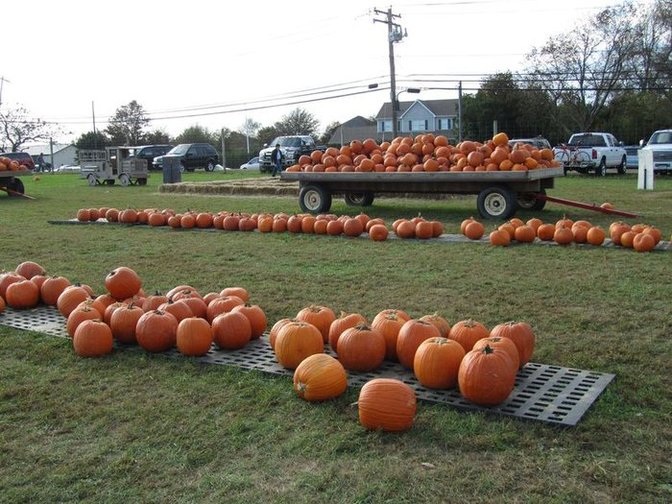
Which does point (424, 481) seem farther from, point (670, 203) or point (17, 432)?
point (670, 203)

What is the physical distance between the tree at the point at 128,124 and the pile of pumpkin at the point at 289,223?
6448cm

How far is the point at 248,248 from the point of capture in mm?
9773

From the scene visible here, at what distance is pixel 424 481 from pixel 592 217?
1017cm

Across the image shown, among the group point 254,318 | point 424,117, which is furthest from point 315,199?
point 424,117

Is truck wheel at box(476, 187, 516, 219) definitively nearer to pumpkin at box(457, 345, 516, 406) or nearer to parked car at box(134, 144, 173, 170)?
pumpkin at box(457, 345, 516, 406)

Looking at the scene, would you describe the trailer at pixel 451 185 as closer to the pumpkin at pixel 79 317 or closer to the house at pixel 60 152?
the pumpkin at pixel 79 317

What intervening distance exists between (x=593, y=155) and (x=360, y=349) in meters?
27.5

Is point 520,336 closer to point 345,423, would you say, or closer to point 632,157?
point 345,423

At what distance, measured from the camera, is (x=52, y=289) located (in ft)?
20.2

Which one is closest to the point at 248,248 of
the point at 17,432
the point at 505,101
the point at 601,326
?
the point at 601,326

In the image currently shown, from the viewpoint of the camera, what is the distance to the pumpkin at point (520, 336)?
422 cm

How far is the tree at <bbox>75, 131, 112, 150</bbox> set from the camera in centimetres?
6695

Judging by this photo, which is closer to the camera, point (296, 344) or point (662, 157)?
point (296, 344)

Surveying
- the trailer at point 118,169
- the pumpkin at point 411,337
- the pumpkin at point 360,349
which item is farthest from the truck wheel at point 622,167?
the pumpkin at point 360,349
